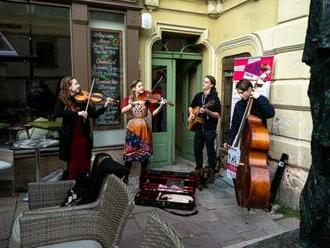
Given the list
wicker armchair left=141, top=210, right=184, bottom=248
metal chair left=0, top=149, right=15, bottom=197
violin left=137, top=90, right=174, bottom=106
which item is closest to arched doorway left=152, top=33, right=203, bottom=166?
violin left=137, top=90, right=174, bottom=106

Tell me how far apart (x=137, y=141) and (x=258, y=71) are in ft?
6.22

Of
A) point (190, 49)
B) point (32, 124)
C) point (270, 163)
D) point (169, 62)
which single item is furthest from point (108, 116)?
point (270, 163)

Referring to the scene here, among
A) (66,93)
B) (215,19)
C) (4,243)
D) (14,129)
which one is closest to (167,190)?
(66,93)

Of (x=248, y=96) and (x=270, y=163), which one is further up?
(x=248, y=96)

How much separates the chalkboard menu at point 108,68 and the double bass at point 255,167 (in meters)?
2.43

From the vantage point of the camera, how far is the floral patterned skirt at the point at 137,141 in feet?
15.0

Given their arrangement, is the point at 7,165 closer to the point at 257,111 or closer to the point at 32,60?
the point at 32,60

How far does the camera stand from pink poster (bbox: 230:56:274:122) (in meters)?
4.15

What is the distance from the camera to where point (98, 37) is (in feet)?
16.6

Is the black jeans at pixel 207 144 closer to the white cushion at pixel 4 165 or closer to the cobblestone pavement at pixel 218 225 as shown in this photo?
the cobblestone pavement at pixel 218 225

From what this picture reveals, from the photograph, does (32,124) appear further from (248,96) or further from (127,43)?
(248,96)

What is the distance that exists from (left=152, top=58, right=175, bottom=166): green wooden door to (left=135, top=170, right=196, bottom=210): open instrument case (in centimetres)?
161

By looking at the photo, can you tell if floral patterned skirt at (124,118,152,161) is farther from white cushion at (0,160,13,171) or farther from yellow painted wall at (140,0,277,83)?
white cushion at (0,160,13,171)

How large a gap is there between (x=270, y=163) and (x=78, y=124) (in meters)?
2.56
